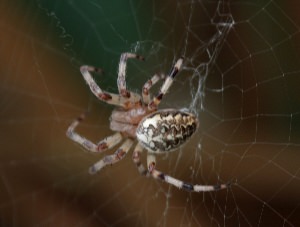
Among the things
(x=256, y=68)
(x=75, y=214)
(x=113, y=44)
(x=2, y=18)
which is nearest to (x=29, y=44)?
(x=2, y=18)

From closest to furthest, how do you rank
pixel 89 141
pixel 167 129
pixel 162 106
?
pixel 167 129 < pixel 89 141 < pixel 162 106

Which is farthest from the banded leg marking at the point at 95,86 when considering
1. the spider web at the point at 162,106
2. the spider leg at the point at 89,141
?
the spider web at the point at 162,106

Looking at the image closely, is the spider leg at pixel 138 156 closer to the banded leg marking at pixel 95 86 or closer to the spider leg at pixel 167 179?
the spider leg at pixel 167 179

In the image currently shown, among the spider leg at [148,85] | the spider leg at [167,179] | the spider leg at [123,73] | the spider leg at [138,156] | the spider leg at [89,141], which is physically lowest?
the spider leg at [167,179]

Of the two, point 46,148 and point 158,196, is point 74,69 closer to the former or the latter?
point 46,148

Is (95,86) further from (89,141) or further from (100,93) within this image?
(89,141)

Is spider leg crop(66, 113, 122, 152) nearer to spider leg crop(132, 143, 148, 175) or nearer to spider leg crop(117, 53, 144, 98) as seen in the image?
spider leg crop(132, 143, 148, 175)

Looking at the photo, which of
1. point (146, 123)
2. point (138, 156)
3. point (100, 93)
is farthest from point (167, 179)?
point (100, 93)
